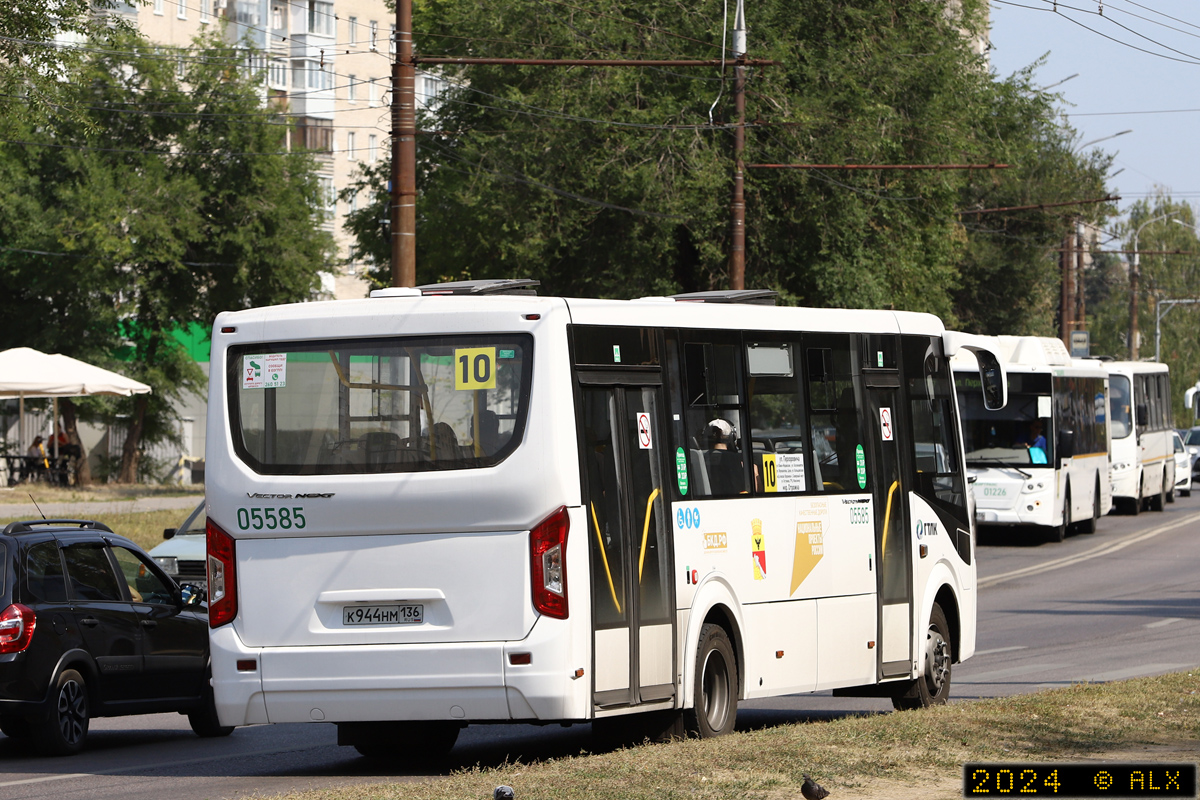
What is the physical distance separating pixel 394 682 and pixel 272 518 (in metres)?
1.15

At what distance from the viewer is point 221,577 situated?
10070 mm

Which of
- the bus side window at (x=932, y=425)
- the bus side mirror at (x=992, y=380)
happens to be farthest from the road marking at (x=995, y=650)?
the bus side window at (x=932, y=425)

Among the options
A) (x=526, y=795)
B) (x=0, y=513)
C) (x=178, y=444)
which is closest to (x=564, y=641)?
(x=526, y=795)

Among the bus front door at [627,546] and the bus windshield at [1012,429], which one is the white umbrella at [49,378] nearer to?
the bus windshield at [1012,429]

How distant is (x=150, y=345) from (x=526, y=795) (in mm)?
44180

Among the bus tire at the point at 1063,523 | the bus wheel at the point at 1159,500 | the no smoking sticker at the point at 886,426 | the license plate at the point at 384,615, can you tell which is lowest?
the bus wheel at the point at 1159,500

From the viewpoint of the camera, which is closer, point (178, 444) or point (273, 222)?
point (273, 222)

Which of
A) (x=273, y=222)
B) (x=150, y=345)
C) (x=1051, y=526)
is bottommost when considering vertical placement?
(x=1051, y=526)

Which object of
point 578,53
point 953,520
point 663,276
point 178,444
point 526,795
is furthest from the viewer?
point 178,444

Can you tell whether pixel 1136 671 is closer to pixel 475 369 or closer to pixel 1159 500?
pixel 475 369

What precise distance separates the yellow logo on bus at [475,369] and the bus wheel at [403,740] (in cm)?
228

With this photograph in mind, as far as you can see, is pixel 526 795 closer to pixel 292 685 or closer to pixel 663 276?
pixel 292 685

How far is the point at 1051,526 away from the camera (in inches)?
1248

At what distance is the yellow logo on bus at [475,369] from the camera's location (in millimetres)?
9711
